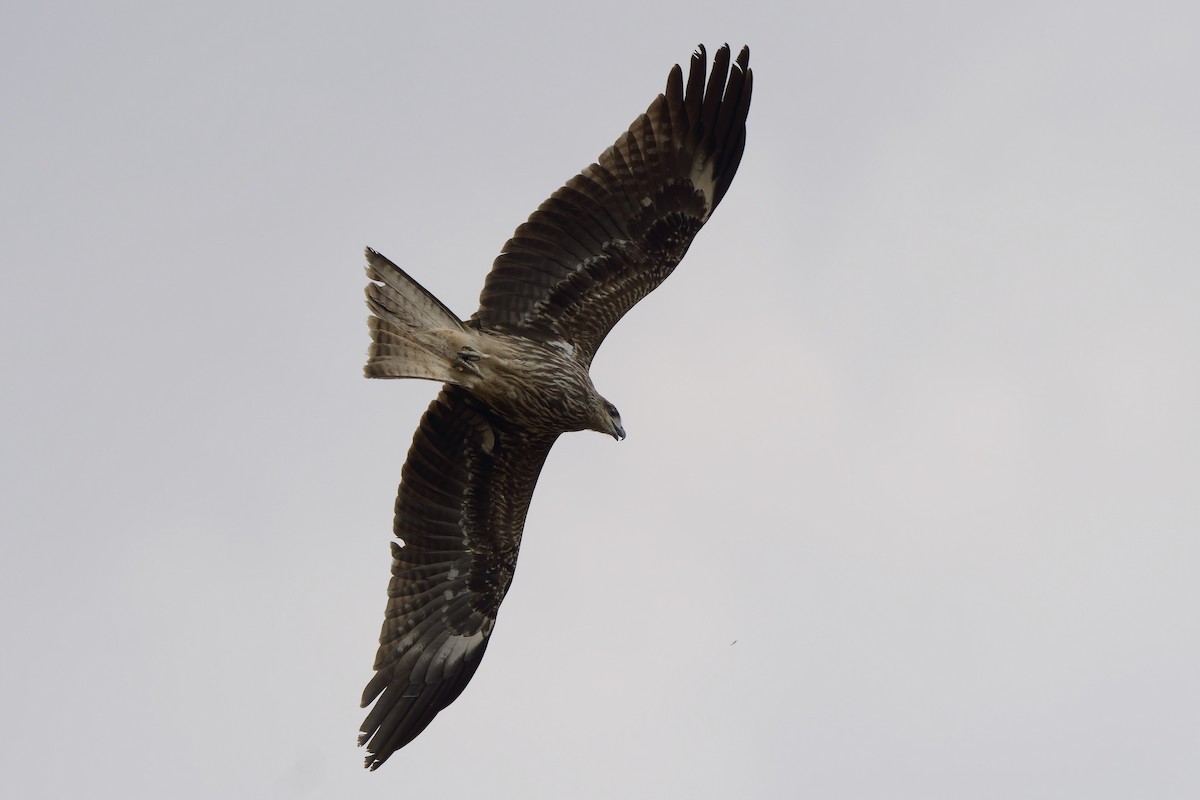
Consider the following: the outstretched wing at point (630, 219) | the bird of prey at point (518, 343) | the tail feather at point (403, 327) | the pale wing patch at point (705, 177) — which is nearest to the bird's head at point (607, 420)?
the bird of prey at point (518, 343)

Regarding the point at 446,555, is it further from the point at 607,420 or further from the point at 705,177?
the point at 705,177

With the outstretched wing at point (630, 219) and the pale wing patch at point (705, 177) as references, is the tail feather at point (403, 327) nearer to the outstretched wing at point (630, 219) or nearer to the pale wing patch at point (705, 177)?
the outstretched wing at point (630, 219)

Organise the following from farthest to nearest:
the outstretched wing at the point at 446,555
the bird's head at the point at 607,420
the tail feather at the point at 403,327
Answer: the outstretched wing at the point at 446,555
the bird's head at the point at 607,420
the tail feather at the point at 403,327

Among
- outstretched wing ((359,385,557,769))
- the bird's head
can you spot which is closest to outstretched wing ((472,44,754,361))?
the bird's head

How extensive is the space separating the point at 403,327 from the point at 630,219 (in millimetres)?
1796

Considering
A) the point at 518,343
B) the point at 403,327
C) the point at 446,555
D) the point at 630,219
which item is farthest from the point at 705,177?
the point at 446,555

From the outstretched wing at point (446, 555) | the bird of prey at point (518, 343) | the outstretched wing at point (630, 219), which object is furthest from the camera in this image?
the outstretched wing at point (446, 555)

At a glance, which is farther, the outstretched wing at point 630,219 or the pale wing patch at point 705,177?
the pale wing patch at point 705,177

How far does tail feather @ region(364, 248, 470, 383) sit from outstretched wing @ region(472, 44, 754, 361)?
0.50 meters

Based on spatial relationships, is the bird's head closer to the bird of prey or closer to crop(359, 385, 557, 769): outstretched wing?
the bird of prey

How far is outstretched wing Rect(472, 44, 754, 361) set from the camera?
1074 cm

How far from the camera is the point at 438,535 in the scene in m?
11.5

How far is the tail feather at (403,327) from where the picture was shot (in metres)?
10.2

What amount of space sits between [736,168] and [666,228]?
0.69m
